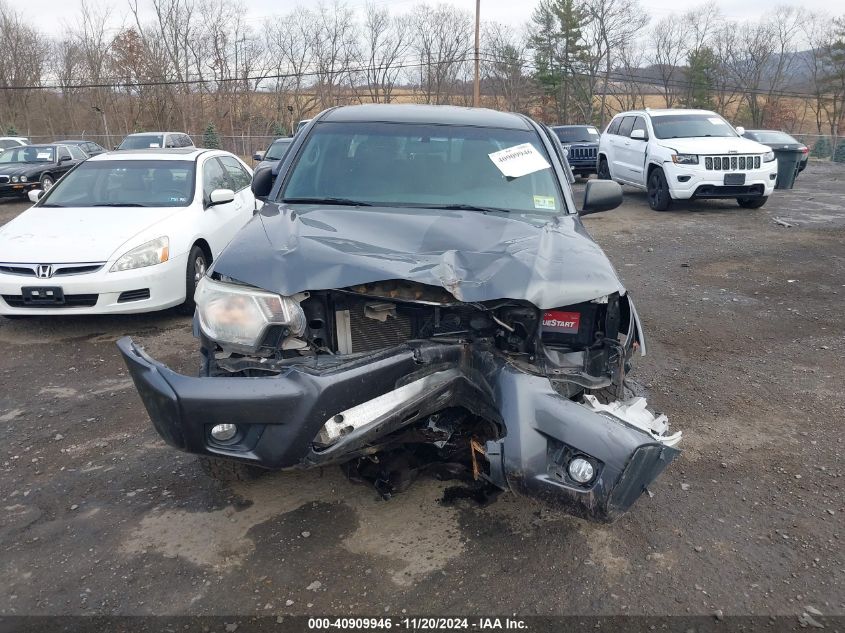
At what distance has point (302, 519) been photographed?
9.63 ft

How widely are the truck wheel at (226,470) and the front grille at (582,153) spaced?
54.1 ft

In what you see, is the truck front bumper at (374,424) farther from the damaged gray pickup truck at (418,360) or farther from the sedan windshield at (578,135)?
the sedan windshield at (578,135)

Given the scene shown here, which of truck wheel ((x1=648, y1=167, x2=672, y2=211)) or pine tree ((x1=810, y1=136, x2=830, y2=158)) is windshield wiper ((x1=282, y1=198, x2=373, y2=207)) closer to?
truck wheel ((x1=648, y1=167, x2=672, y2=211))

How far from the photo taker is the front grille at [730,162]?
11.6 m

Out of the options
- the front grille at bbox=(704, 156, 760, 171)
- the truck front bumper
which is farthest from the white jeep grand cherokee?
the truck front bumper

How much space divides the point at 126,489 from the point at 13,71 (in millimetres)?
52808

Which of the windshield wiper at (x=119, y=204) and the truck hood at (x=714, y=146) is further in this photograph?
the truck hood at (x=714, y=146)

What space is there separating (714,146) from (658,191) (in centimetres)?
141

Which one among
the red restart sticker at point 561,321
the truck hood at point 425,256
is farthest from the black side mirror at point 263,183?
the red restart sticker at point 561,321

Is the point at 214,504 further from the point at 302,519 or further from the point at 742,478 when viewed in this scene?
the point at 742,478

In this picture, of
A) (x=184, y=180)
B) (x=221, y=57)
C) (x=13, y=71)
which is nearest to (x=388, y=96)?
(x=221, y=57)

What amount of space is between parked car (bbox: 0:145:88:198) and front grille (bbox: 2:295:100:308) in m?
11.9

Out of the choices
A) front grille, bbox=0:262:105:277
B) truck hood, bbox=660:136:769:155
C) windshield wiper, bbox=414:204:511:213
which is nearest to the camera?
windshield wiper, bbox=414:204:511:213

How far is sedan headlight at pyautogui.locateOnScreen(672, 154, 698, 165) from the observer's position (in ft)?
38.2
